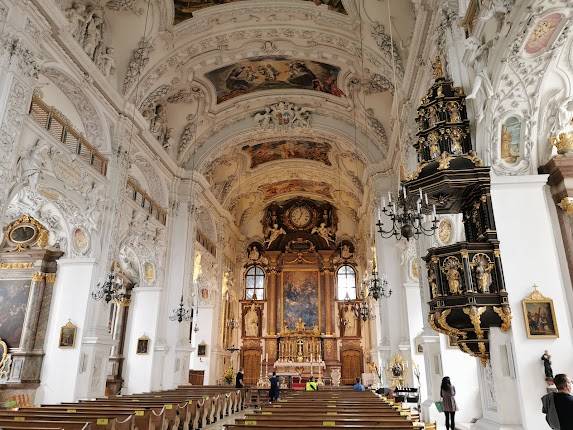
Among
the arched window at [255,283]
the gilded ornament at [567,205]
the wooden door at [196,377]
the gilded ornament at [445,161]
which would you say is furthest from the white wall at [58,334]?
the arched window at [255,283]

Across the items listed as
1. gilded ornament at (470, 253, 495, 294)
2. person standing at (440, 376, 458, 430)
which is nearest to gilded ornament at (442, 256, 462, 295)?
gilded ornament at (470, 253, 495, 294)

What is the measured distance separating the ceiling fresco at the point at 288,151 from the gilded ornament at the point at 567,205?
13.6m

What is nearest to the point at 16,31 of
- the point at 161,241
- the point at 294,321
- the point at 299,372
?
the point at 161,241

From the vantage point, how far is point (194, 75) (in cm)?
1412

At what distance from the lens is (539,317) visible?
17.8 feet

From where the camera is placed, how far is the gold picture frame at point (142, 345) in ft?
45.4

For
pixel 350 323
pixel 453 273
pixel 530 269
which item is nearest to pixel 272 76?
pixel 453 273

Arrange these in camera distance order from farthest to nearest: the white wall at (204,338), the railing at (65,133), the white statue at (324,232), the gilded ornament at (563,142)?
the white statue at (324,232) → the white wall at (204,338) → the railing at (65,133) → the gilded ornament at (563,142)

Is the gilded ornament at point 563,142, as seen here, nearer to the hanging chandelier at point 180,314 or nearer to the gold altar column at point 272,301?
the hanging chandelier at point 180,314

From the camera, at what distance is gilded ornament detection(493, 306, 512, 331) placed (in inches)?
213

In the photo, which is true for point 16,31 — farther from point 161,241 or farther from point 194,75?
point 161,241

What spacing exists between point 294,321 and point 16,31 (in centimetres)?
1931

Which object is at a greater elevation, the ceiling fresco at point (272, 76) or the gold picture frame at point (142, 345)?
the ceiling fresco at point (272, 76)

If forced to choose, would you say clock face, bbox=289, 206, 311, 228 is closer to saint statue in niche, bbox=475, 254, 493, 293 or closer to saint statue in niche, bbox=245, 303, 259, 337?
saint statue in niche, bbox=245, 303, 259, 337
